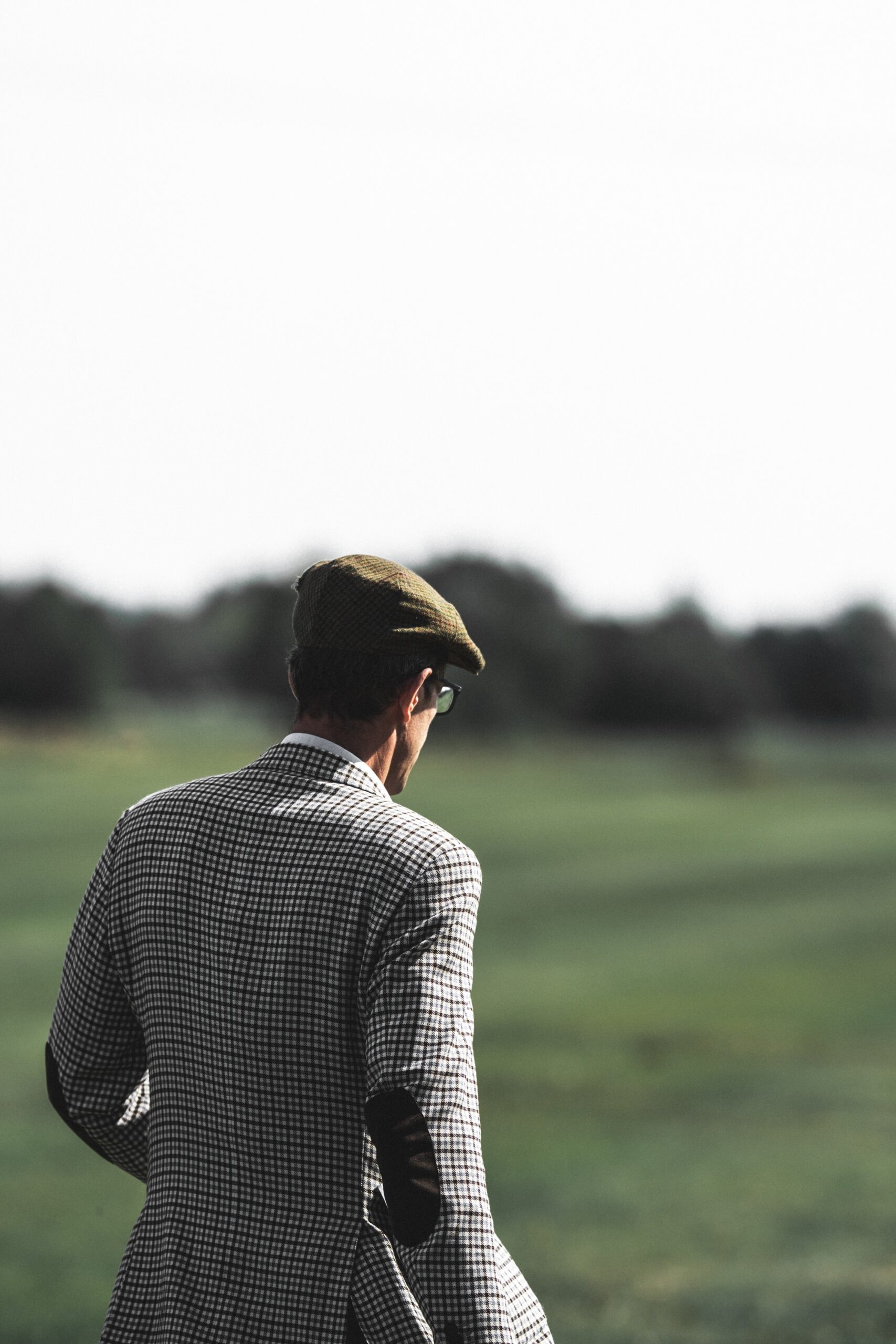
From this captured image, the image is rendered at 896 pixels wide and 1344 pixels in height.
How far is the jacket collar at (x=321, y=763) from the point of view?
7.34 ft

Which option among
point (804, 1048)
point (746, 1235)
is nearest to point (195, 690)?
point (804, 1048)

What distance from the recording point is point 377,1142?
202 centimetres

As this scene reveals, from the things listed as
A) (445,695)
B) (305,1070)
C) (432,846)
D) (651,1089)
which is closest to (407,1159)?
(305,1070)

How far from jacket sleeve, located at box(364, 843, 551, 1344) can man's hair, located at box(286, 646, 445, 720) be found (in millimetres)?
290

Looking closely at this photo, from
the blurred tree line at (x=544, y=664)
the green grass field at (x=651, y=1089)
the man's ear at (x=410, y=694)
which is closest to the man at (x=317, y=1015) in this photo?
the man's ear at (x=410, y=694)

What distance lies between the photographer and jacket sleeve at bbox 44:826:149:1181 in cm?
233

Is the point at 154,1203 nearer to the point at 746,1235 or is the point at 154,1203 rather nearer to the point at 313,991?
the point at 313,991

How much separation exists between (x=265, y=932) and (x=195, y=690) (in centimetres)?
5189

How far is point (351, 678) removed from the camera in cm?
224

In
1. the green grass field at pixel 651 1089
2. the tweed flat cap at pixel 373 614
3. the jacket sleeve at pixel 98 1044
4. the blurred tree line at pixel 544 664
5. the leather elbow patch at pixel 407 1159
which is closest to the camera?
the leather elbow patch at pixel 407 1159

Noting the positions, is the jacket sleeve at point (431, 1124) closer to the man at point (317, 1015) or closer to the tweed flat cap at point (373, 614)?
the man at point (317, 1015)

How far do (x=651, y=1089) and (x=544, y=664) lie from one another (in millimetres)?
53039

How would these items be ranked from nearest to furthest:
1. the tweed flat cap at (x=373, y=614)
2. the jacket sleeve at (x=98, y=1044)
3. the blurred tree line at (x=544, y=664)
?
the tweed flat cap at (x=373, y=614) < the jacket sleeve at (x=98, y=1044) < the blurred tree line at (x=544, y=664)

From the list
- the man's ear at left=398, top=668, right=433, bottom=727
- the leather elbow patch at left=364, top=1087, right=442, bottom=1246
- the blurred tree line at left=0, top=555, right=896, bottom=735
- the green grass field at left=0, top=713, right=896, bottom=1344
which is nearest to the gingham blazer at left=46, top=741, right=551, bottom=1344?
the leather elbow patch at left=364, top=1087, right=442, bottom=1246
